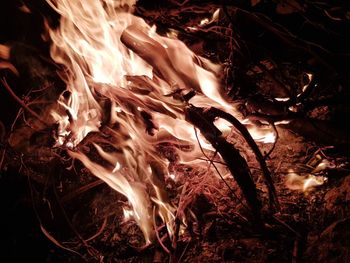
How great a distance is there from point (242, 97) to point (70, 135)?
1.60 meters

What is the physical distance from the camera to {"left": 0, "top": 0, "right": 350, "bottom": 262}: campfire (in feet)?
8.13

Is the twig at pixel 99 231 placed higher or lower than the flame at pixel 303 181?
lower

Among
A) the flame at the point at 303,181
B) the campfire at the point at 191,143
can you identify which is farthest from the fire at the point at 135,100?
the flame at the point at 303,181

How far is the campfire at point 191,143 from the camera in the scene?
2.48 m

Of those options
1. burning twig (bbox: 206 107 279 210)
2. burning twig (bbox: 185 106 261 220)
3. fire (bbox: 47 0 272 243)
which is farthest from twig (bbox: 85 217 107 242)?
burning twig (bbox: 206 107 279 210)

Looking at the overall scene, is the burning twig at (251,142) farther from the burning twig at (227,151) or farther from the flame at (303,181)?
the flame at (303,181)

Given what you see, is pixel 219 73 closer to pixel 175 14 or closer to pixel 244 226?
pixel 175 14

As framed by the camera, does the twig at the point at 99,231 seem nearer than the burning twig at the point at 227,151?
No

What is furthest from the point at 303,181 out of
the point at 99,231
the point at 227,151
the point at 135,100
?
the point at 99,231

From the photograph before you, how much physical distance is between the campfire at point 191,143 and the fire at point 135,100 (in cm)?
1

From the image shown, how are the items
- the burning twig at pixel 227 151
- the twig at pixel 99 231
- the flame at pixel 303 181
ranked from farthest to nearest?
the twig at pixel 99 231
the flame at pixel 303 181
the burning twig at pixel 227 151

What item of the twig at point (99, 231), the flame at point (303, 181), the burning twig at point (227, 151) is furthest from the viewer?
the twig at point (99, 231)

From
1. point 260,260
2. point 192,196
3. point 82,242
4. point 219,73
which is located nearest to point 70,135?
point 82,242

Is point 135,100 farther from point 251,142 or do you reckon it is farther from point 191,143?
point 251,142
